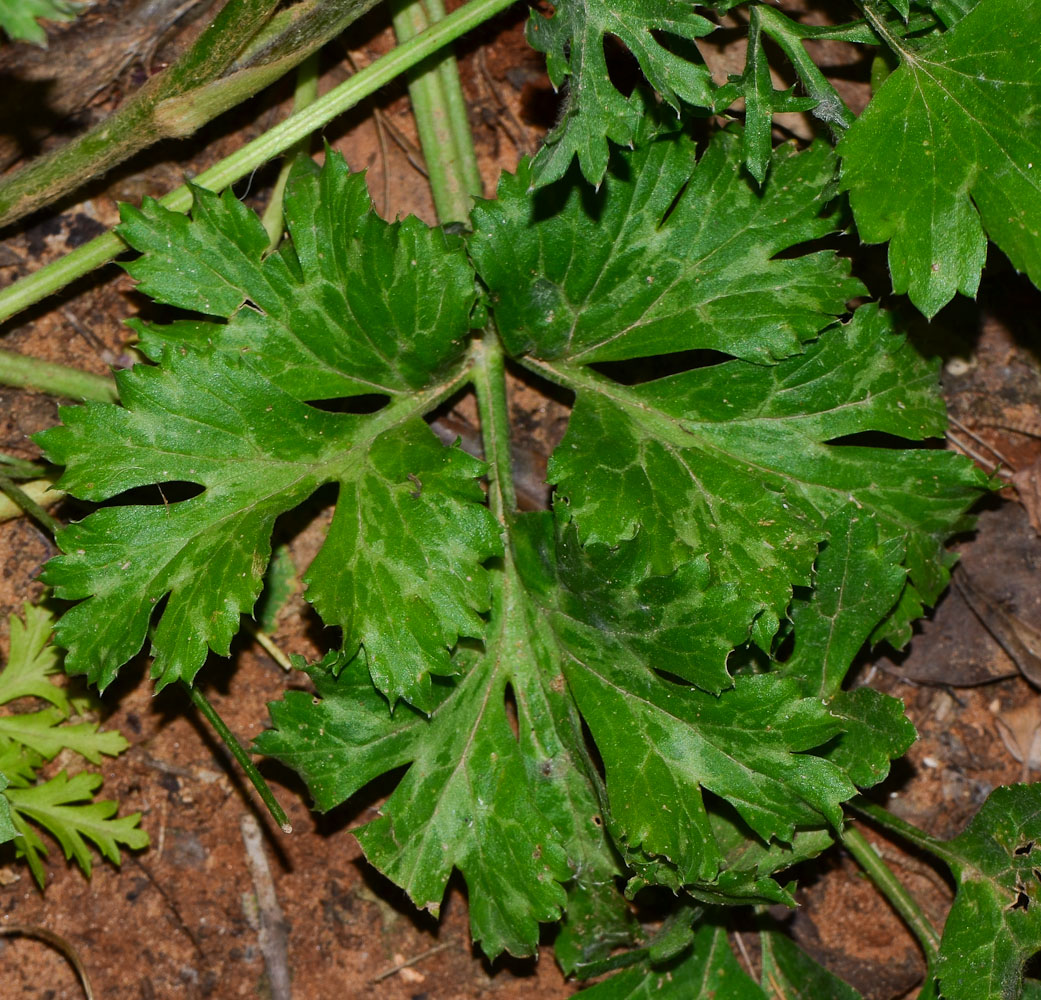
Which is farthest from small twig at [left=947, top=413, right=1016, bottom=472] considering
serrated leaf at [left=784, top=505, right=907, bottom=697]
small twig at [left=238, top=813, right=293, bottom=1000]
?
small twig at [left=238, top=813, right=293, bottom=1000]

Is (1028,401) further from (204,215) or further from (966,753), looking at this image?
(204,215)

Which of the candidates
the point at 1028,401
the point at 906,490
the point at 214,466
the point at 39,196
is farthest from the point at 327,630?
the point at 1028,401

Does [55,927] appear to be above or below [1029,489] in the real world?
above

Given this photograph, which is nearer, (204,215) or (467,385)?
(204,215)

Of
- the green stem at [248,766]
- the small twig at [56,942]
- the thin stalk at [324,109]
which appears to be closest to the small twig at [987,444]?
the thin stalk at [324,109]

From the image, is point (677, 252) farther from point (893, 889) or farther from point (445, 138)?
point (893, 889)

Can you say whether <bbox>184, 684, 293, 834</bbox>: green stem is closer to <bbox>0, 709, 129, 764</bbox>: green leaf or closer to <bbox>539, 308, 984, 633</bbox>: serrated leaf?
<bbox>0, 709, 129, 764</bbox>: green leaf

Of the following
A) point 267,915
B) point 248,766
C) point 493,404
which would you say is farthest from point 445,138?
point 267,915
